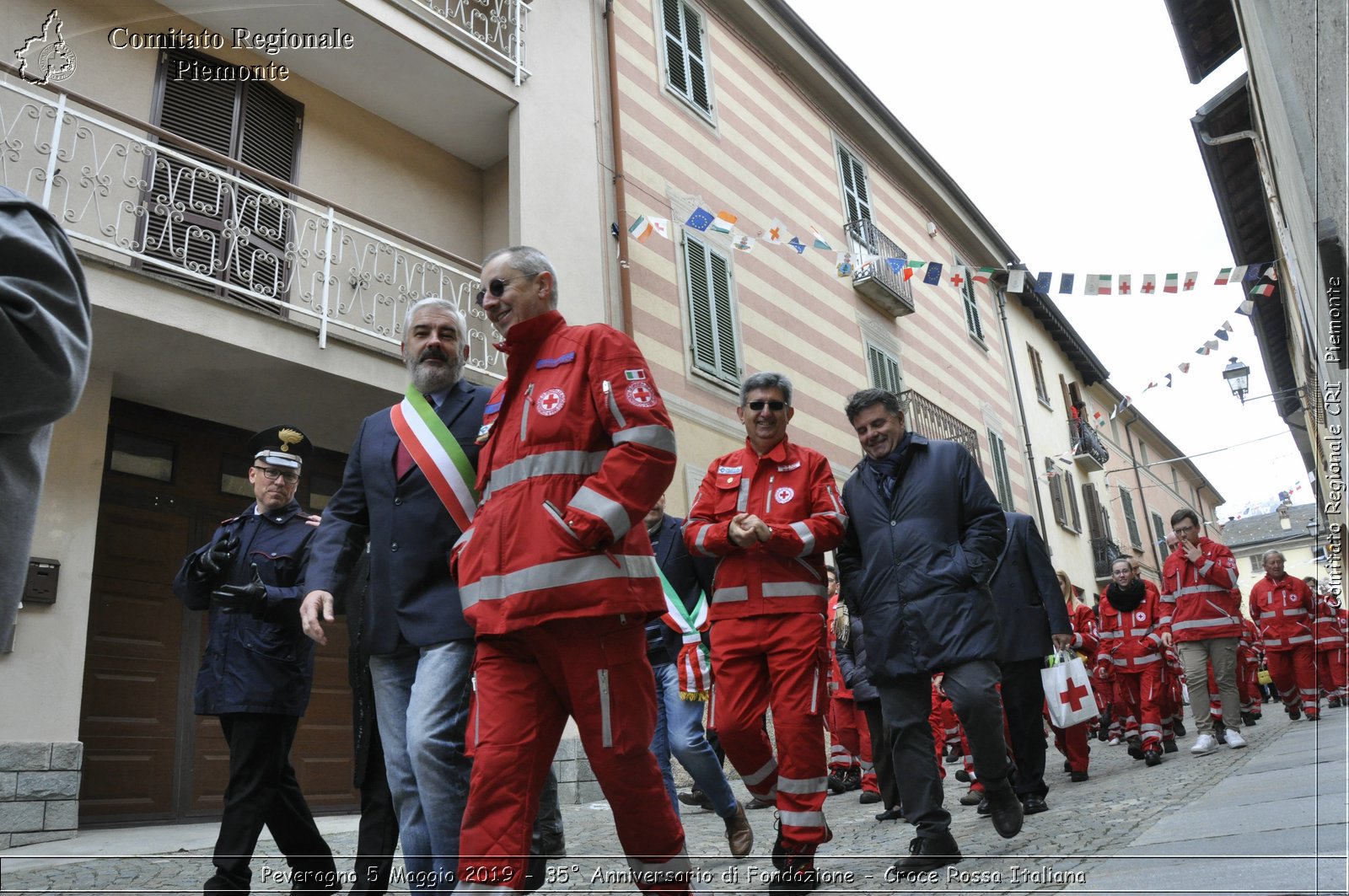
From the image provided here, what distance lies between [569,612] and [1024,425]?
23.0 metres

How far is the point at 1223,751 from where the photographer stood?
28.1 feet

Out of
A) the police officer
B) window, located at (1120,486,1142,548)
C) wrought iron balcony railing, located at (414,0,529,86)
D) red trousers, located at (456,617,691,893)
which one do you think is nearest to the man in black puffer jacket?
red trousers, located at (456,617,691,893)

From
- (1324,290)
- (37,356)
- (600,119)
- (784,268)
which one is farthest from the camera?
(784,268)

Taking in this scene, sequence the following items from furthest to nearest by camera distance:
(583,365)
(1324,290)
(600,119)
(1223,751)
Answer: (600,119)
(1223,751)
(1324,290)
(583,365)

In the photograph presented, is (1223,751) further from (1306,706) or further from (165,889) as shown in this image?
(165,889)

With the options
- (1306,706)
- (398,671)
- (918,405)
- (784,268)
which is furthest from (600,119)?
(1306,706)

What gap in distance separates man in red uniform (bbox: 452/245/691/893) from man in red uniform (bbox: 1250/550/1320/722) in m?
12.8

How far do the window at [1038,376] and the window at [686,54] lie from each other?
14.6 metres

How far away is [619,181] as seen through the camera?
40.9 feet

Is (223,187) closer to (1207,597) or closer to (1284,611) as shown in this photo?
(1207,597)

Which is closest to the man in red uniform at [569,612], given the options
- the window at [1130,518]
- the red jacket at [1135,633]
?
the red jacket at [1135,633]

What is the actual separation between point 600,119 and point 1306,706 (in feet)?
36.9

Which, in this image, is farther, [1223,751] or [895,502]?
[1223,751]

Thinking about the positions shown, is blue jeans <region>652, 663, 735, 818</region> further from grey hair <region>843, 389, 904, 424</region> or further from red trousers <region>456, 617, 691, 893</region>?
red trousers <region>456, 617, 691, 893</region>
